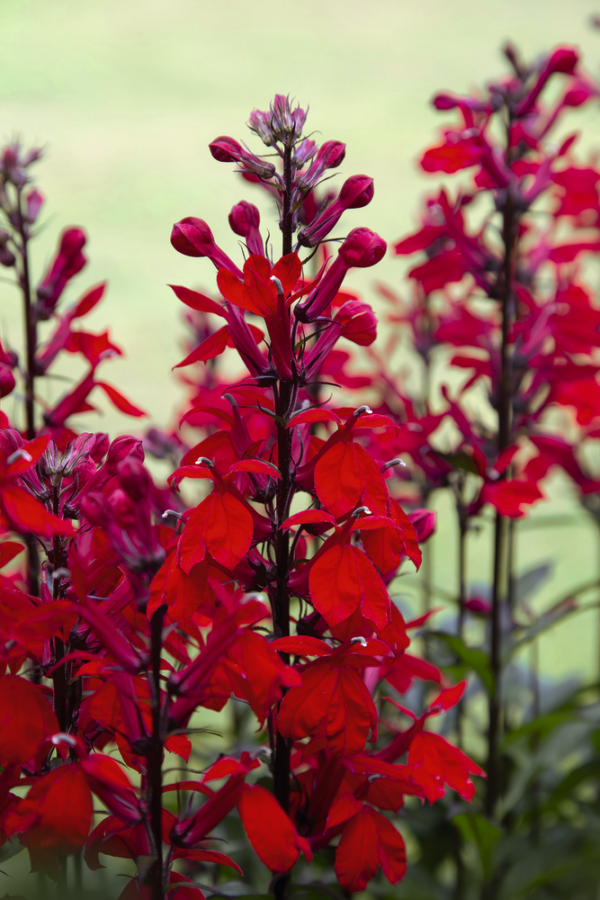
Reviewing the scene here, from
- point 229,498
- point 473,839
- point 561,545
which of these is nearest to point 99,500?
point 229,498

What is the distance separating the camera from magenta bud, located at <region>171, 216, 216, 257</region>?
1.46 feet

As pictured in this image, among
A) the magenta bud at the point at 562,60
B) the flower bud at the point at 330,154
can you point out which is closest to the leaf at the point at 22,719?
the flower bud at the point at 330,154

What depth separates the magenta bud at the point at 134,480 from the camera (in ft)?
1.16

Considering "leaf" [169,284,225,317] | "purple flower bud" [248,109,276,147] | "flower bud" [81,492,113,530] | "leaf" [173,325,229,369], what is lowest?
"flower bud" [81,492,113,530]

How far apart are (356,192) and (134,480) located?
22cm

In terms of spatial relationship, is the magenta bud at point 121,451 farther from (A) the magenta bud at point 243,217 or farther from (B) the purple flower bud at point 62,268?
(B) the purple flower bud at point 62,268

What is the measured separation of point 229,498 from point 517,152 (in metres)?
0.62

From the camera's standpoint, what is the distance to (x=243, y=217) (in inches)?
18.7

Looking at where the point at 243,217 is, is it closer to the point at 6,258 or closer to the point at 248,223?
the point at 248,223

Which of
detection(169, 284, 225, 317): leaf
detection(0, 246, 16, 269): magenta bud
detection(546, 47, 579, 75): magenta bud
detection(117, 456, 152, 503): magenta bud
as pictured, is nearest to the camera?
detection(117, 456, 152, 503): magenta bud

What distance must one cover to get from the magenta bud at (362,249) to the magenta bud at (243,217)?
0.22 ft

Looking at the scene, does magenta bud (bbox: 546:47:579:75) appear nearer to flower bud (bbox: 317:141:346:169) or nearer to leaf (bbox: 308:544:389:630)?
flower bud (bbox: 317:141:346:169)

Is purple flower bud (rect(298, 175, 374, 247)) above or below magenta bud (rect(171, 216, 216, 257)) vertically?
above

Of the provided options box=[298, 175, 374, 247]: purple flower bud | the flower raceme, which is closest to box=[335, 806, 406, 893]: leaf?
the flower raceme
